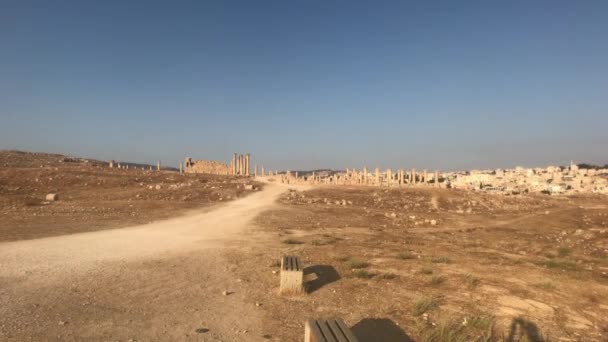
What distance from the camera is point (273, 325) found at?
6.83 m

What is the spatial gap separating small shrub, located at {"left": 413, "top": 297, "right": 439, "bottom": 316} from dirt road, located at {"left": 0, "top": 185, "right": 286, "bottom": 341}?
3.19 metres

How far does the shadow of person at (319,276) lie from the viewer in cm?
916

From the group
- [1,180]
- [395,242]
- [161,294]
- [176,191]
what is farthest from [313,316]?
[1,180]

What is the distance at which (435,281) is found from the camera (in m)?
9.64

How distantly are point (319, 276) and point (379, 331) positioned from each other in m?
3.41

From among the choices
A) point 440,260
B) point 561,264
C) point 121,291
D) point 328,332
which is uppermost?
point 328,332

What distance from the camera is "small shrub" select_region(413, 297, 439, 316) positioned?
7613 millimetres

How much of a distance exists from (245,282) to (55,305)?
3927mm

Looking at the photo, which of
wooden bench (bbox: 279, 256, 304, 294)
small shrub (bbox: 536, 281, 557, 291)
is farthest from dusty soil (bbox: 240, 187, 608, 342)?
wooden bench (bbox: 279, 256, 304, 294)

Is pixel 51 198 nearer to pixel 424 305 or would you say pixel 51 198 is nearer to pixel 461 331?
pixel 424 305

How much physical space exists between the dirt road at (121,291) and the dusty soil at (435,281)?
0.86 meters

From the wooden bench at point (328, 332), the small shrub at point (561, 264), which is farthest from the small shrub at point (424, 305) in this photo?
the small shrub at point (561, 264)

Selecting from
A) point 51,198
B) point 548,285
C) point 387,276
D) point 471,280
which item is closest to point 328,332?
point 387,276

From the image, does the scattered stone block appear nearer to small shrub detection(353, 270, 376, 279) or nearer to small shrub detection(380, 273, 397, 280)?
small shrub detection(353, 270, 376, 279)
